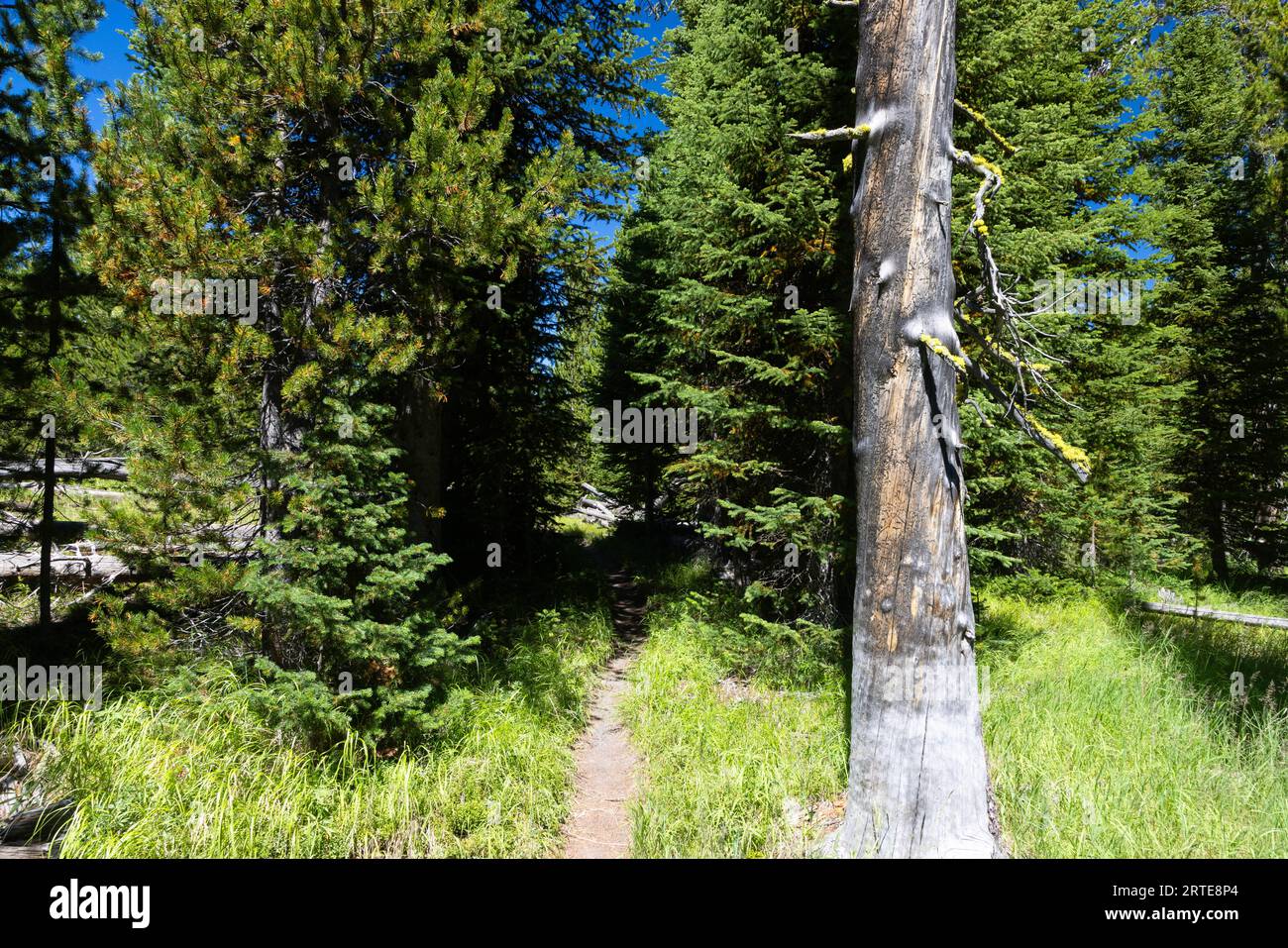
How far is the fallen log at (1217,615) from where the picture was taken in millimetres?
6883

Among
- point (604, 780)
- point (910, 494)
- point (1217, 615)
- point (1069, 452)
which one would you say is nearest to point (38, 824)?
point (604, 780)

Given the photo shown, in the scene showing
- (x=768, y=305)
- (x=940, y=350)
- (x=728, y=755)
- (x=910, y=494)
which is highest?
(x=768, y=305)

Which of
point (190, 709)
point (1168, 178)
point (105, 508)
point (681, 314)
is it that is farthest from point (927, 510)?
point (1168, 178)

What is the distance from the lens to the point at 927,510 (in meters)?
3.22

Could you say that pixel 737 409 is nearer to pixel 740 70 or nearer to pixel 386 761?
pixel 740 70

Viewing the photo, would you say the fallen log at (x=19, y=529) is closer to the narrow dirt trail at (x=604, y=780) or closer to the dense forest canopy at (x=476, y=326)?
the dense forest canopy at (x=476, y=326)

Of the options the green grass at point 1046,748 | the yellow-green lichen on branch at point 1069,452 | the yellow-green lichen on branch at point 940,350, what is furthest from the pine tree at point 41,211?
the yellow-green lichen on branch at point 1069,452

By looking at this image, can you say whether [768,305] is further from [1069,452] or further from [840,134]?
[1069,452]

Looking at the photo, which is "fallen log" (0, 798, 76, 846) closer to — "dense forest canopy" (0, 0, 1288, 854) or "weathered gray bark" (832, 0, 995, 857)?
"dense forest canopy" (0, 0, 1288, 854)

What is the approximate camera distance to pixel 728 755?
4.02m

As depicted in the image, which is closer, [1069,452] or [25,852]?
[1069,452]

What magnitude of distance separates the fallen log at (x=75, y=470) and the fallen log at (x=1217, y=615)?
12054 mm

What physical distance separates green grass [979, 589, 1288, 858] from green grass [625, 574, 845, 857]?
1112mm

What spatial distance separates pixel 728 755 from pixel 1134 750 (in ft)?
8.51
